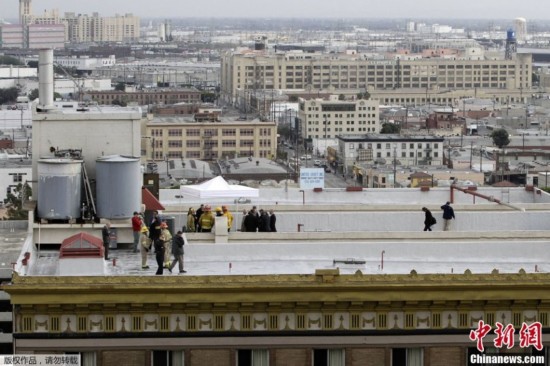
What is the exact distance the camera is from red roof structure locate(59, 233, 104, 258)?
12.0 metres

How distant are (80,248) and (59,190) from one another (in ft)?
4.47

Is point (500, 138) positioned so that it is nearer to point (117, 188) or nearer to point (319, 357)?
point (117, 188)

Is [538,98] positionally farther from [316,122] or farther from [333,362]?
[333,362]

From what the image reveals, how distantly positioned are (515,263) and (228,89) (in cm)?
12317

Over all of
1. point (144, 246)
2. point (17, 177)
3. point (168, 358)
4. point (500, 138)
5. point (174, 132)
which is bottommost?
point (174, 132)

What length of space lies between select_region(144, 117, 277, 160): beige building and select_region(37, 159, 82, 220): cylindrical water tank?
230 feet

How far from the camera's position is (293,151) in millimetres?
89688

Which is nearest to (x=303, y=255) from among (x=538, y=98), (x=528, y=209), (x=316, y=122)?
(x=528, y=209)

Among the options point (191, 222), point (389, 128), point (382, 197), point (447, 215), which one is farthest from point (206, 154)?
point (191, 222)

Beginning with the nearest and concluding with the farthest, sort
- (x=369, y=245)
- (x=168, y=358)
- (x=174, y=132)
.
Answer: (x=168, y=358), (x=369, y=245), (x=174, y=132)

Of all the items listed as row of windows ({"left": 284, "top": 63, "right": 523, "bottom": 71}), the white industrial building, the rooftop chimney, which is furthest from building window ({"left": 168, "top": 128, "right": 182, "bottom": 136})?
the rooftop chimney

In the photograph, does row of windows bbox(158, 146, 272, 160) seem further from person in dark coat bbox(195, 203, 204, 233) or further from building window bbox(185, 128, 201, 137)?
person in dark coat bbox(195, 203, 204, 233)

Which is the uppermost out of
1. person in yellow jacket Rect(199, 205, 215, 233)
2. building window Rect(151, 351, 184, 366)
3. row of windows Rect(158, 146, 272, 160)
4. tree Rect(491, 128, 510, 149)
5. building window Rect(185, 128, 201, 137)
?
person in yellow jacket Rect(199, 205, 215, 233)

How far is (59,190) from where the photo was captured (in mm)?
13352
